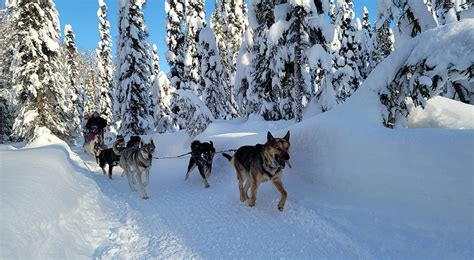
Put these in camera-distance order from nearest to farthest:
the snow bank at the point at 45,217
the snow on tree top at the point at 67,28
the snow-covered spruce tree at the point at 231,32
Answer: the snow bank at the point at 45,217
the snow-covered spruce tree at the point at 231,32
the snow on tree top at the point at 67,28

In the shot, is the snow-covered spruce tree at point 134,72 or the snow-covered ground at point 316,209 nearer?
the snow-covered ground at point 316,209

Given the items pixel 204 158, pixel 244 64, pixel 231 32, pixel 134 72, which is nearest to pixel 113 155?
Answer: pixel 204 158

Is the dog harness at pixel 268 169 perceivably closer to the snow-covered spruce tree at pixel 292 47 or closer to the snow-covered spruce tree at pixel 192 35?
the snow-covered spruce tree at pixel 292 47

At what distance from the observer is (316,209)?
6176 mm

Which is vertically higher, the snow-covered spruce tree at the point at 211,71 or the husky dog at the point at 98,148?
the snow-covered spruce tree at the point at 211,71

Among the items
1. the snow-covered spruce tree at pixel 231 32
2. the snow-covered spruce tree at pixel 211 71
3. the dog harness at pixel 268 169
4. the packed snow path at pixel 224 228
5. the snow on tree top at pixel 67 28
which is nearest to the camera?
the packed snow path at pixel 224 228

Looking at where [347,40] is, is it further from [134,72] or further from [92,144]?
[92,144]

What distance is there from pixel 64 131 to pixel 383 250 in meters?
21.9

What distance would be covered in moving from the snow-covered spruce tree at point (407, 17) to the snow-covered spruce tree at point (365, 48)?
55.0 feet

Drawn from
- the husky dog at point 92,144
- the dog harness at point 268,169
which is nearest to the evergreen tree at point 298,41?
the dog harness at point 268,169

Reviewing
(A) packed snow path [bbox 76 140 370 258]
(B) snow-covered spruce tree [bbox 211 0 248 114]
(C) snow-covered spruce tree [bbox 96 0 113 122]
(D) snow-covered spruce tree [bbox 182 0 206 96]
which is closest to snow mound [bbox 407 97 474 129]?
(A) packed snow path [bbox 76 140 370 258]

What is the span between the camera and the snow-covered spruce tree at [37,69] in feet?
64.7

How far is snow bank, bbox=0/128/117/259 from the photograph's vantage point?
145 inches

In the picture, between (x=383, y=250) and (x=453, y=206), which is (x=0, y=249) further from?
(x=453, y=206)
